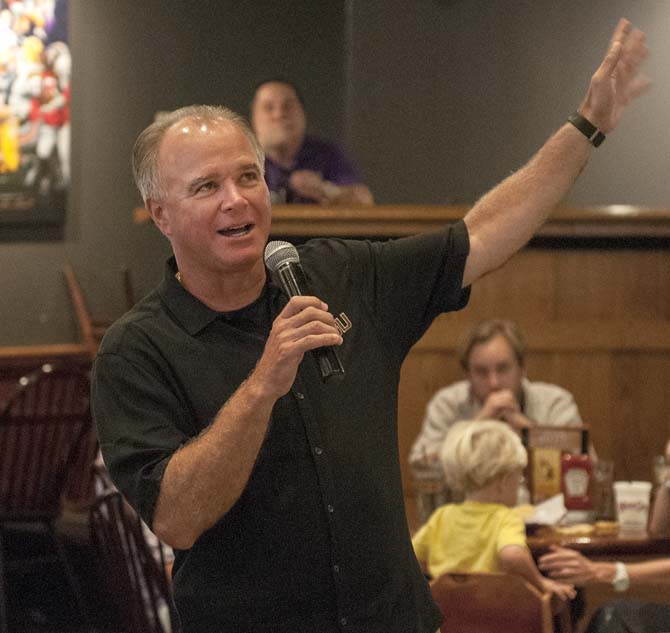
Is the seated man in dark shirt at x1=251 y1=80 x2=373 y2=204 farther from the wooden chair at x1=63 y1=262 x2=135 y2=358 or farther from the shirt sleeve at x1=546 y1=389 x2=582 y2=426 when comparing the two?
the wooden chair at x1=63 y1=262 x2=135 y2=358

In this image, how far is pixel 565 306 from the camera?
5121 mm

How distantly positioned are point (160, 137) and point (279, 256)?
295 millimetres

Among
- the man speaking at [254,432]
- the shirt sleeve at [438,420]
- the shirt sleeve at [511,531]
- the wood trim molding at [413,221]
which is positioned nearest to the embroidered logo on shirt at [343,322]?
the man speaking at [254,432]

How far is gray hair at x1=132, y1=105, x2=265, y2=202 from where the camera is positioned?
6.52 feet

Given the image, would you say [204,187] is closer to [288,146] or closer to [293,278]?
[293,278]

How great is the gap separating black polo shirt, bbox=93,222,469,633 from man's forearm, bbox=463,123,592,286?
11.4 inches

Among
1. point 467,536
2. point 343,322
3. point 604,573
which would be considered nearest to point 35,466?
point 467,536

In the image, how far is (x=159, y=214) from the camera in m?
2.05

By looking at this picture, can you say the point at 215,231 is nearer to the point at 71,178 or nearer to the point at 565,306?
the point at 565,306

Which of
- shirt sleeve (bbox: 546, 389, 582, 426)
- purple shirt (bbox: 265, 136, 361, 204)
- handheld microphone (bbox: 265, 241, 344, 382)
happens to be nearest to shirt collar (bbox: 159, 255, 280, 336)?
handheld microphone (bbox: 265, 241, 344, 382)

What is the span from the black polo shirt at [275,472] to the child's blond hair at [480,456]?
137 centimetres

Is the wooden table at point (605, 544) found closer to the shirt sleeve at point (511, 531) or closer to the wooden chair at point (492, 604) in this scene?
the shirt sleeve at point (511, 531)

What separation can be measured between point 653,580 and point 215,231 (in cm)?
178

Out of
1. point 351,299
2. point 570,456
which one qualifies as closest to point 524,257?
point 570,456
